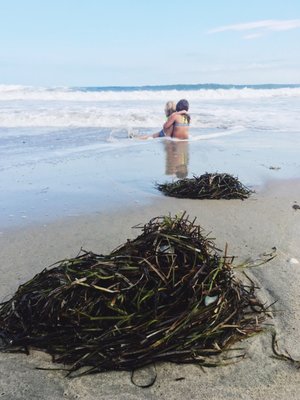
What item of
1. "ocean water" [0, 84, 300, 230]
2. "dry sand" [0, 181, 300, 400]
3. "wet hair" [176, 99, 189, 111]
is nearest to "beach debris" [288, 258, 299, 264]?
"dry sand" [0, 181, 300, 400]

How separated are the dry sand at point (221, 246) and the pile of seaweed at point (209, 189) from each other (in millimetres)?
144

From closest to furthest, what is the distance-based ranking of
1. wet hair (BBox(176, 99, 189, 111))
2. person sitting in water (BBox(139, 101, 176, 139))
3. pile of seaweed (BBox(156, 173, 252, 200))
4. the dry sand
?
the dry sand < pile of seaweed (BBox(156, 173, 252, 200)) < person sitting in water (BBox(139, 101, 176, 139)) < wet hair (BBox(176, 99, 189, 111))

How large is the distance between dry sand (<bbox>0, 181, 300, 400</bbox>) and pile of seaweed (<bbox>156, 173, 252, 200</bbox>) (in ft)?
0.47

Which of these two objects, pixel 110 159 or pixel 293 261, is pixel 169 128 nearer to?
pixel 110 159

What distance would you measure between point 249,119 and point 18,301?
13419 mm

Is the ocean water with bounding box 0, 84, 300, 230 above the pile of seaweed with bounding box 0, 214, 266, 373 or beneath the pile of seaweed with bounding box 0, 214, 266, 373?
beneath

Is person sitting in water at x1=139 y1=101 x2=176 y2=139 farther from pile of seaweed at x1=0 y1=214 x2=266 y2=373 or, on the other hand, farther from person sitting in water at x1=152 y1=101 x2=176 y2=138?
pile of seaweed at x1=0 y1=214 x2=266 y2=373

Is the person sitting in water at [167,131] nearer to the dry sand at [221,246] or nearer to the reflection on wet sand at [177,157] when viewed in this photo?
the reflection on wet sand at [177,157]

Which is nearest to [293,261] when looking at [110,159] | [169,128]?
[110,159]

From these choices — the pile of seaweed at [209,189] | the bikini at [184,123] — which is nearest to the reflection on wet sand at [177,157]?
the bikini at [184,123]

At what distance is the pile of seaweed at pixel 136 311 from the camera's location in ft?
6.47

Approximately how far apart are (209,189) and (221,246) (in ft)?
5.23

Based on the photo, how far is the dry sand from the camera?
1.81 metres

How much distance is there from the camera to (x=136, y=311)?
6.82ft
